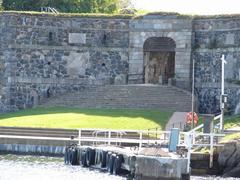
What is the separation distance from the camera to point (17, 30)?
65.3 metres

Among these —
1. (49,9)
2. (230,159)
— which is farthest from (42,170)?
(49,9)

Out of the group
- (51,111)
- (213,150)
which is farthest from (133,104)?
(213,150)

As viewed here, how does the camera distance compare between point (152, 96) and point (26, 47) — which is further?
point (26, 47)

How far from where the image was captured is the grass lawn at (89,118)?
52.2m

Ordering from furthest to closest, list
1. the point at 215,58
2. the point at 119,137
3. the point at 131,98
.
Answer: the point at 215,58
the point at 131,98
the point at 119,137

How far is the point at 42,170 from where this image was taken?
41406 millimetres

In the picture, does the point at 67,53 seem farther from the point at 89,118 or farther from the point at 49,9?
the point at 89,118

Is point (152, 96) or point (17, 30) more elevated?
point (17, 30)

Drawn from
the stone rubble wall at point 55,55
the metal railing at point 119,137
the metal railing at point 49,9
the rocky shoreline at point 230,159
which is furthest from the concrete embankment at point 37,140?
the metal railing at point 49,9

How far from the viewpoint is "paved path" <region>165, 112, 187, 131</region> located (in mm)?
51263

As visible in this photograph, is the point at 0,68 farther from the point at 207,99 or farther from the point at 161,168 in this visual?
the point at 161,168

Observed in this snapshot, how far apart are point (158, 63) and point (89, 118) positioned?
64.5 feet

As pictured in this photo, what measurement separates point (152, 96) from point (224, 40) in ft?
23.4

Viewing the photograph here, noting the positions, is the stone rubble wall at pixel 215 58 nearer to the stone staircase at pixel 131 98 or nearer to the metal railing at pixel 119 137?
the stone staircase at pixel 131 98
